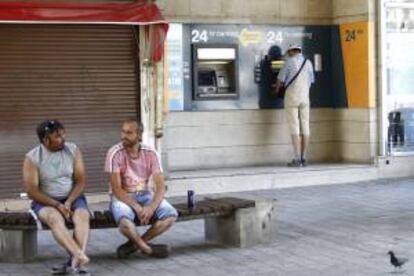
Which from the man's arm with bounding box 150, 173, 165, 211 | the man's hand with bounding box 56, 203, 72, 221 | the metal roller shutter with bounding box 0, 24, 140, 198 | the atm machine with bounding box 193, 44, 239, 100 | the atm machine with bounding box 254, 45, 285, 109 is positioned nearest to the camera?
the man's hand with bounding box 56, 203, 72, 221

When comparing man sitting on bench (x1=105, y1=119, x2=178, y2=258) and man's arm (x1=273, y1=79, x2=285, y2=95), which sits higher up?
man's arm (x1=273, y1=79, x2=285, y2=95)

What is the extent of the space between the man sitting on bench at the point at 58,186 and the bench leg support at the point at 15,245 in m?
0.36

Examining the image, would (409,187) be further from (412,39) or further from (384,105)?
(412,39)

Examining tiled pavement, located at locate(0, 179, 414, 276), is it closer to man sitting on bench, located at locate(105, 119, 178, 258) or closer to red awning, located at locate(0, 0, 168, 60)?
man sitting on bench, located at locate(105, 119, 178, 258)

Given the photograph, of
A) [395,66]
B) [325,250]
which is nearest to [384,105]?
[395,66]

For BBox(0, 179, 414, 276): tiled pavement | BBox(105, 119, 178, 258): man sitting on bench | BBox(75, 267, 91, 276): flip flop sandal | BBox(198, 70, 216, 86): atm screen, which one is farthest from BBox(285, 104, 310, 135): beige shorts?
BBox(75, 267, 91, 276): flip flop sandal

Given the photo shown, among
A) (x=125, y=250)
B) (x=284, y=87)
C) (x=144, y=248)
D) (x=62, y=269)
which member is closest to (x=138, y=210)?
(x=144, y=248)

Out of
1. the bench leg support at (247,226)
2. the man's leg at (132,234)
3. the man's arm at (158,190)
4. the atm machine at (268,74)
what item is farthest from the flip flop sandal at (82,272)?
the atm machine at (268,74)

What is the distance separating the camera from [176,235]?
29.0ft

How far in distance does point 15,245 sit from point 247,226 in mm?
2179

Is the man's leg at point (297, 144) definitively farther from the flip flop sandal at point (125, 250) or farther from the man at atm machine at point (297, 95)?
the flip flop sandal at point (125, 250)

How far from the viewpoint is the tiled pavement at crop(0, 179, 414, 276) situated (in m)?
7.21

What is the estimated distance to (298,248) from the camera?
8.05 m

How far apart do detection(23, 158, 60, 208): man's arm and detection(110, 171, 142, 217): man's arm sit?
1.84 ft
